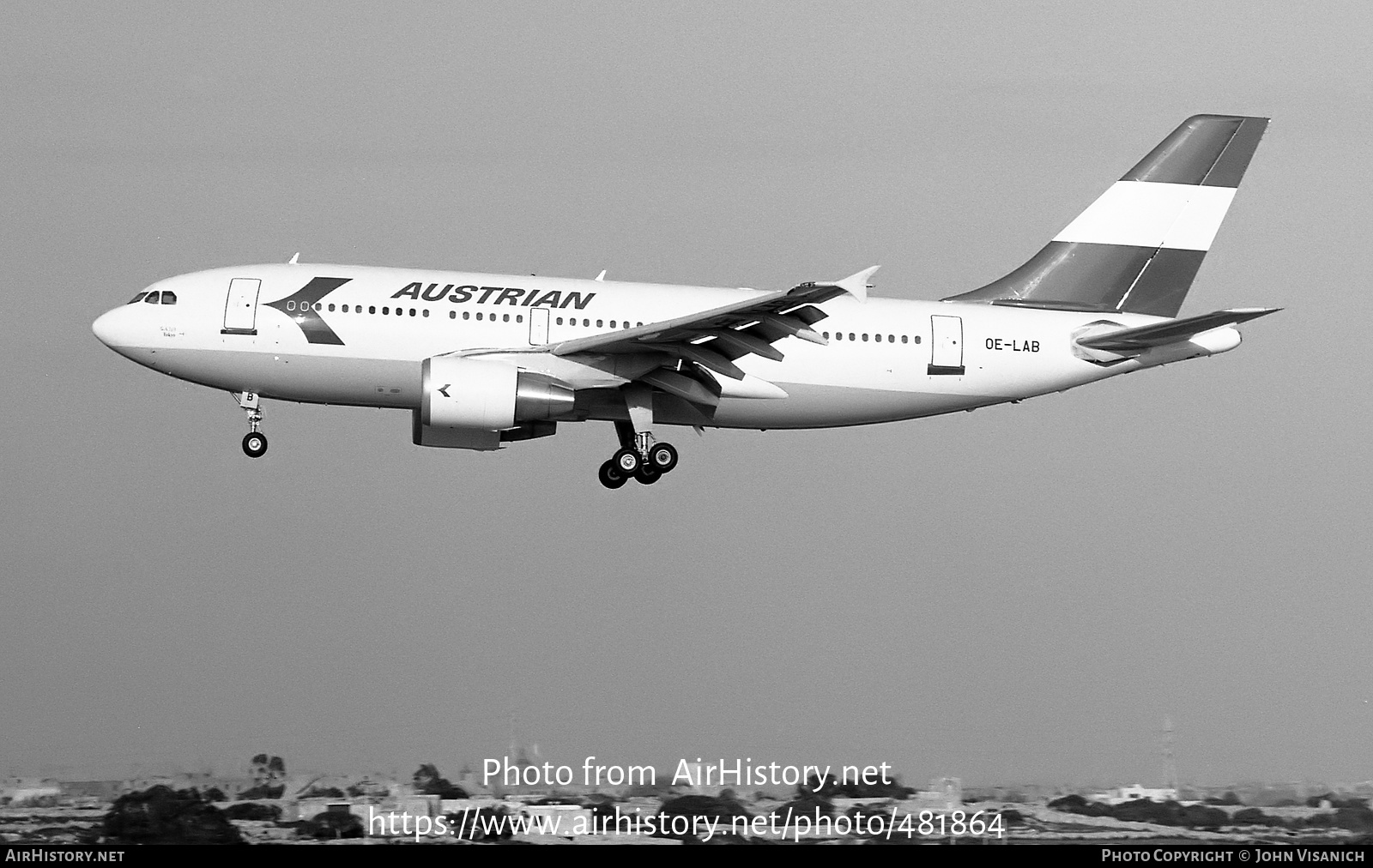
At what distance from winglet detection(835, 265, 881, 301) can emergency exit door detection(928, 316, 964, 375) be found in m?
4.82

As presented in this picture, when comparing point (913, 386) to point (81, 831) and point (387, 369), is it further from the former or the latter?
point (81, 831)

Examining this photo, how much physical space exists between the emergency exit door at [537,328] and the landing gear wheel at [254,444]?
18.5ft

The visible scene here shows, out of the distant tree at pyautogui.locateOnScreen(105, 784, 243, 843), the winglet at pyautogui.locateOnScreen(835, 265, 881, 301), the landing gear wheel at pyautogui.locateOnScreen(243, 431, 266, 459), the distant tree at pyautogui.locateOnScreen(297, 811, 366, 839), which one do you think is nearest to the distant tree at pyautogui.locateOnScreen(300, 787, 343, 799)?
the distant tree at pyautogui.locateOnScreen(297, 811, 366, 839)

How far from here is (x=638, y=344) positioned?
132 ft

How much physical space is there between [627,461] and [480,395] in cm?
413

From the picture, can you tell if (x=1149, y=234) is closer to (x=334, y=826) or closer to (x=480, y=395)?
(x=480, y=395)

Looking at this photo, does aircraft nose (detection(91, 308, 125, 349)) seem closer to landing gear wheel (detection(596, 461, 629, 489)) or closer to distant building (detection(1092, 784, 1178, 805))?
landing gear wheel (detection(596, 461, 629, 489))

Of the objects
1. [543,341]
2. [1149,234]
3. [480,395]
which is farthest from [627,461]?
[1149,234]

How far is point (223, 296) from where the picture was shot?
40.8 metres

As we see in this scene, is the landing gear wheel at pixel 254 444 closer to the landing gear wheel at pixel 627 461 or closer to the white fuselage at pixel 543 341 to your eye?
the white fuselage at pixel 543 341

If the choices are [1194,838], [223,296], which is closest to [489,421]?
[223,296]

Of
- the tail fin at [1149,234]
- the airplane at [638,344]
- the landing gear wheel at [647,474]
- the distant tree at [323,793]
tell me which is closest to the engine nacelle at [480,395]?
the airplane at [638,344]

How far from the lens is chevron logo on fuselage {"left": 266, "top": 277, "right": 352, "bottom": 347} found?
40.4m
